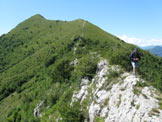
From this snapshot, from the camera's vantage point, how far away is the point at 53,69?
175 ft

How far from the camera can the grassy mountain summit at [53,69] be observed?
33.6 m

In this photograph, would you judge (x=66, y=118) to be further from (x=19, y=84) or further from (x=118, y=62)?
(x=19, y=84)

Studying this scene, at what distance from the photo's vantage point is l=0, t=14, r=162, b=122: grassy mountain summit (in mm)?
33613

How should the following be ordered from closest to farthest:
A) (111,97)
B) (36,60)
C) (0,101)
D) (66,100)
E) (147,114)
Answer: (147,114) → (111,97) → (66,100) → (0,101) → (36,60)

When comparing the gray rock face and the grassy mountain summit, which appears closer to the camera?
the gray rock face

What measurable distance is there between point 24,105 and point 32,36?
121 meters

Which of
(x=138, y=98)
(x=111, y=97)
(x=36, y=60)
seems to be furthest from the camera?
(x=36, y=60)

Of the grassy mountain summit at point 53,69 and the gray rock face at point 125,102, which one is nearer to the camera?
the gray rock face at point 125,102

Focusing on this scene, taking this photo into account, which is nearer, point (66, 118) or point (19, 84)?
point (66, 118)

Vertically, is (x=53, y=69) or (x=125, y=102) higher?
(x=125, y=102)

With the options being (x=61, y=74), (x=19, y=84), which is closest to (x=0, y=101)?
Result: (x=19, y=84)

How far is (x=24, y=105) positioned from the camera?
176ft

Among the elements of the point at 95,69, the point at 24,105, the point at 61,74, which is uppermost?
the point at 95,69

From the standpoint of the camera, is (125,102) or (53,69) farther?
(53,69)
